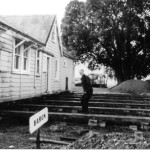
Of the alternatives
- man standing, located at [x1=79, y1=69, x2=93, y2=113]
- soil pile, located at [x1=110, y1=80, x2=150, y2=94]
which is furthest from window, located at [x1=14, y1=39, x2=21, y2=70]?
soil pile, located at [x1=110, y1=80, x2=150, y2=94]

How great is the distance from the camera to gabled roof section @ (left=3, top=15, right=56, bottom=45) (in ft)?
59.7

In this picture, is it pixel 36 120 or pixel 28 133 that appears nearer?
pixel 36 120

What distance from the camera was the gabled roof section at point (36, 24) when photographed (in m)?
18.2

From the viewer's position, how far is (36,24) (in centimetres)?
1919

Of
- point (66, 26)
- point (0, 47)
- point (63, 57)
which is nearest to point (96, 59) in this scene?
point (66, 26)

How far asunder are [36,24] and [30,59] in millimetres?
5927

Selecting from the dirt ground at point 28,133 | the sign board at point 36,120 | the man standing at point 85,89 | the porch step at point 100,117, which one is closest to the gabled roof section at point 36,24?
the man standing at point 85,89

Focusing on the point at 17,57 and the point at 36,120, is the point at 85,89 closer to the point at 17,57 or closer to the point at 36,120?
the point at 17,57

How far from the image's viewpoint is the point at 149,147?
14.3ft

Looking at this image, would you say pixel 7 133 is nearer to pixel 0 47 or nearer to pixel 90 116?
pixel 90 116

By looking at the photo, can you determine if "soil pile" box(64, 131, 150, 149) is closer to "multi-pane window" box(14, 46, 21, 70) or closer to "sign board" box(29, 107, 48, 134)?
"sign board" box(29, 107, 48, 134)

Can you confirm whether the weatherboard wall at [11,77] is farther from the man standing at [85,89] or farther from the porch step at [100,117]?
the man standing at [85,89]

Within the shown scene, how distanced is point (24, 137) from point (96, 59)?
29611 mm

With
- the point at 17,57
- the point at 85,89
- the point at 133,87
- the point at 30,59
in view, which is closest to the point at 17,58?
the point at 17,57
